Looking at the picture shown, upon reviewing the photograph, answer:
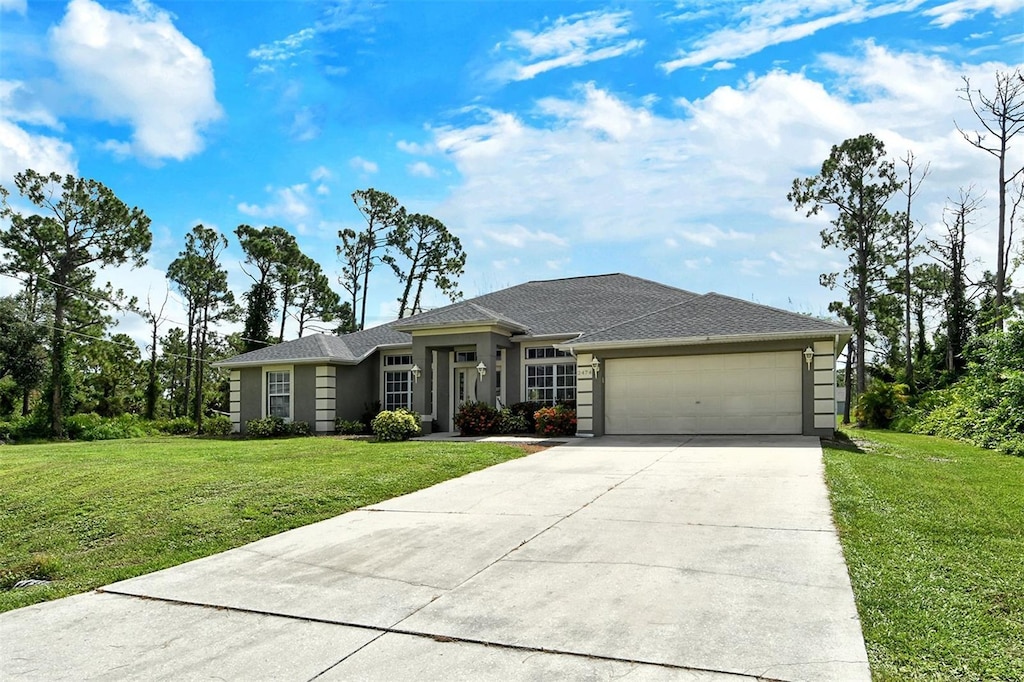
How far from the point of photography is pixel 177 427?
28688mm

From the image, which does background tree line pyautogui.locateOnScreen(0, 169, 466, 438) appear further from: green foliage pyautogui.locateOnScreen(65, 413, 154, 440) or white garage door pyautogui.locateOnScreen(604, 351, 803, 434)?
white garage door pyautogui.locateOnScreen(604, 351, 803, 434)

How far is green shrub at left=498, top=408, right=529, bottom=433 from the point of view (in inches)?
733

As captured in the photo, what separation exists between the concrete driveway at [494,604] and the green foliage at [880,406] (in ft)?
62.8

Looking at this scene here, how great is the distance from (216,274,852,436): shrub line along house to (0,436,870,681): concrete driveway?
8.26 metres

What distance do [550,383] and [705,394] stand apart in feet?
15.3

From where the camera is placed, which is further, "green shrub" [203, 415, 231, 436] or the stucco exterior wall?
"green shrub" [203, 415, 231, 436]

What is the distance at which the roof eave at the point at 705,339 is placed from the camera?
15312 mm

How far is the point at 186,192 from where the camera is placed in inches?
874

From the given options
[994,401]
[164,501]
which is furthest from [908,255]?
[164,501]

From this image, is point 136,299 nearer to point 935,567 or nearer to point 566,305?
point 566,305

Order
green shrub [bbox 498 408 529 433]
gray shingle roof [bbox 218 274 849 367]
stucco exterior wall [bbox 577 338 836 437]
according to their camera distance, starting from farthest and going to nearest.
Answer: green shrub [bbox 498 408 529 433]
gray shingle roof [bbox 218 274 849 367]
stucco exterior wall [bbox 577 338 836 437]

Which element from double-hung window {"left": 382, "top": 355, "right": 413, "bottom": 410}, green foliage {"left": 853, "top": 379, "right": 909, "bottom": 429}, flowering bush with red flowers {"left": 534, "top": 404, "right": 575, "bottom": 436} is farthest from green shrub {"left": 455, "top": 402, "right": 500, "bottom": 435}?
green foliage {"left": 853, "top": 379, "right": 909, "bottom": 429}

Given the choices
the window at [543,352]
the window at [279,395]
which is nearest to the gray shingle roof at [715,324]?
the window at [543,352]

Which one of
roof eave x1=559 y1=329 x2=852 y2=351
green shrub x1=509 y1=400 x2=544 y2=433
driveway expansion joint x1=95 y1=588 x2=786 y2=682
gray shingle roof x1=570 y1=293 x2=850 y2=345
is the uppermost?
gray shingle roof x1=570 y1=293 x2=850 y2=345
